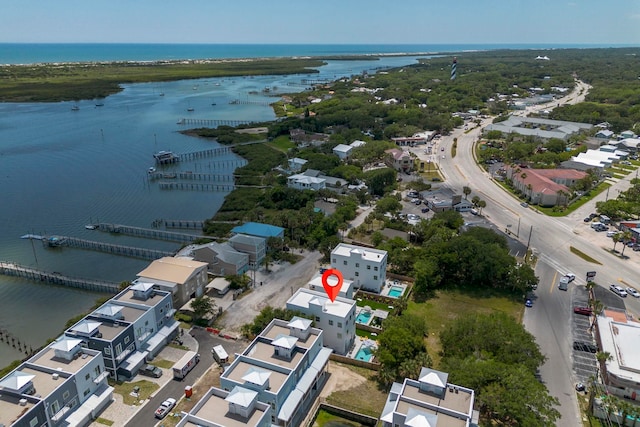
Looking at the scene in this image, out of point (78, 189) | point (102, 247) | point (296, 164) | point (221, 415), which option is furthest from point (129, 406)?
point (296, 164)

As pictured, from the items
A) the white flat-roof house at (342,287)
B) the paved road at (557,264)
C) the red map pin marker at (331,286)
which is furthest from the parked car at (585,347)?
the red map pin marker at (331,286)

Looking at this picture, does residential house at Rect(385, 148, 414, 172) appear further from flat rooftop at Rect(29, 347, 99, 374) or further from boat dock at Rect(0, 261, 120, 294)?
flat rooftop at Rect(29, 347, 99, 374)

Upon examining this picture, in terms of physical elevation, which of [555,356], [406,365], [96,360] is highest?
[96,360]

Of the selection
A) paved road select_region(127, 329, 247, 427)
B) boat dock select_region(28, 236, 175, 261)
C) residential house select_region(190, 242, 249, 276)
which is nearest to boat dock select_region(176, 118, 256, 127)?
boat dock select_region(28, 236, 175, 261)

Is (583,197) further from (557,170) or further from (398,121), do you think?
(398,121)

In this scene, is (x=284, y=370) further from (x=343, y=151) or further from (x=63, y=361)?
(x=343, y=151)

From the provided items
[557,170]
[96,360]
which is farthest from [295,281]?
[557,170]
